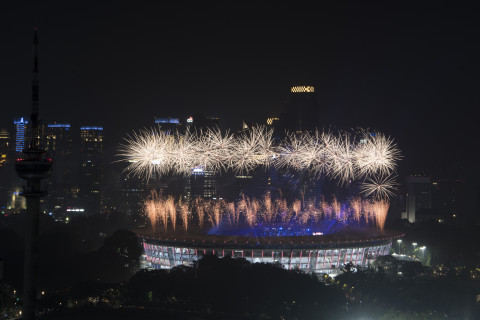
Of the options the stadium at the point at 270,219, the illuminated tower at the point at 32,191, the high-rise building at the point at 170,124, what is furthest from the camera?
the high-rise building at the point at 170,124

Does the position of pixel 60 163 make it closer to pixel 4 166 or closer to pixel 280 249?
pixel 4 166

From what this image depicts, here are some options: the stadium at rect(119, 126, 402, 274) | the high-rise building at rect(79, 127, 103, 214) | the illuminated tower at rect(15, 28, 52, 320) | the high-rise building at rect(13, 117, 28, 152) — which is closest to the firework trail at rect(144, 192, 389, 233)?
the stadium at rect(119, 126, 402, 274)

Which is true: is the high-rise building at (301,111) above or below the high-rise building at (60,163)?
above

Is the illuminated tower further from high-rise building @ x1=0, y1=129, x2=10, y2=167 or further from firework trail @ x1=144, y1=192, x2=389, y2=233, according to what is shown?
high-rise building @ x1=0, y1=129, x2=10, y2=167

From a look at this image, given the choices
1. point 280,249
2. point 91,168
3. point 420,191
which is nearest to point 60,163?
point 91,168

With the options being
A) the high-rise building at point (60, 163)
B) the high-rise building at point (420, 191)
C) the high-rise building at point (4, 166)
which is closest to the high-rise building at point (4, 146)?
the high-rise building at point (4, 166)

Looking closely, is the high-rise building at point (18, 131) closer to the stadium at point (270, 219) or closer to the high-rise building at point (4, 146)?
the high-rise building at point (4, 146)
